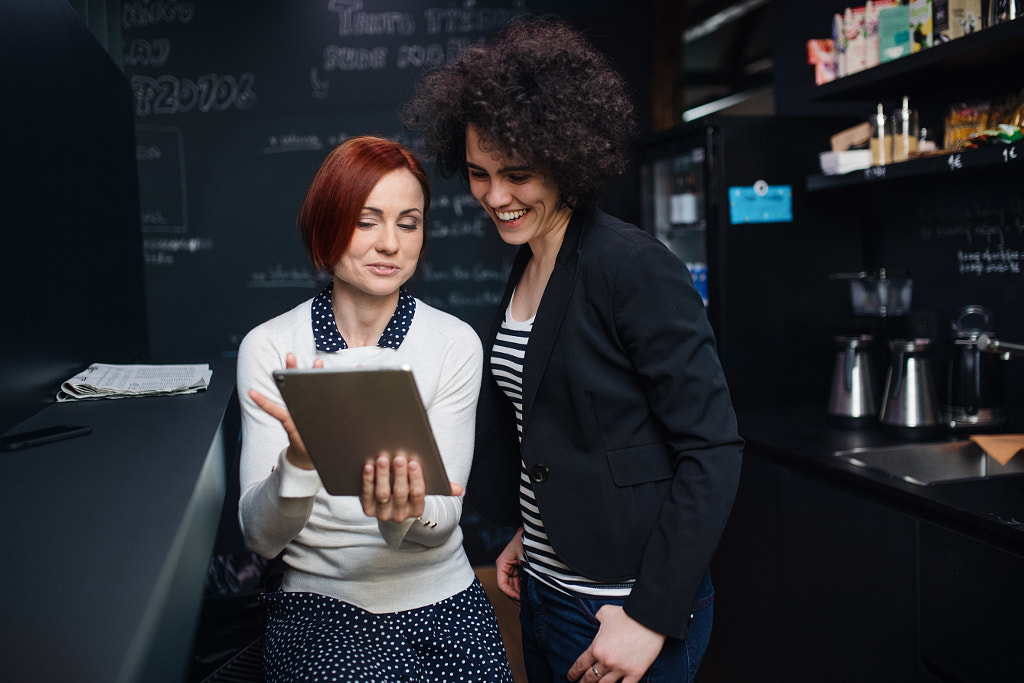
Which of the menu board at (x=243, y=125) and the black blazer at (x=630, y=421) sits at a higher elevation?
the menu board at (x=243, y=125)

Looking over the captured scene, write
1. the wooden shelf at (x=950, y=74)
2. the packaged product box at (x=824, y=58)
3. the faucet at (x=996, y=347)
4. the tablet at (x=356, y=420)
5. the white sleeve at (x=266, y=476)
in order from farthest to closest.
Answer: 1. the packaged product box at (x=824, y=58)
2. the faucet at (x=996, y=347)
3. the wooden shelf at (x=950, y=74)
4. the white sleeve at (x=266, y=476)
5. the tablet at (x=356, y=420)

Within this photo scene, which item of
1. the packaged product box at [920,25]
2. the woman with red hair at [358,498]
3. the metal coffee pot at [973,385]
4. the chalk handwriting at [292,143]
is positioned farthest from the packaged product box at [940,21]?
the chalk handwriting at [292,143]

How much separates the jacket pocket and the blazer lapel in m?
0.16

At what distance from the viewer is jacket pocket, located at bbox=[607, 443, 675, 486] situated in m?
1.26

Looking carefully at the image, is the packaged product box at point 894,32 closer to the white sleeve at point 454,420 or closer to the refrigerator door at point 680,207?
the refrigerator door at point 680,207

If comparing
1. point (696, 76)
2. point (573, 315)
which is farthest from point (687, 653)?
point (696, 76)

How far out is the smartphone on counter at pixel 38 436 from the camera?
1239 millimetres

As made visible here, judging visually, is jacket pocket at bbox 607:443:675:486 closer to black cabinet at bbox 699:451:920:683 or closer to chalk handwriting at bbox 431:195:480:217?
black cabinet at bbox 699:451:920:683

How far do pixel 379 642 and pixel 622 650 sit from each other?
1.33 ft

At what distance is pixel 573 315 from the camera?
4.17 ft

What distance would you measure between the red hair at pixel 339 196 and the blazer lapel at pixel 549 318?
14.7 inches

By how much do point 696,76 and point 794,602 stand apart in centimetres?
542

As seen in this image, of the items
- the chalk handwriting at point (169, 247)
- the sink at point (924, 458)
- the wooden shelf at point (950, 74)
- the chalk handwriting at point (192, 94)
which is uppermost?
the chalk handwriting at point (192, 94)

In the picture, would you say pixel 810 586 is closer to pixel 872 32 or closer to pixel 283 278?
pixel 872 32
